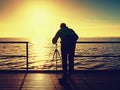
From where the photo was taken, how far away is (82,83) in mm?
8547

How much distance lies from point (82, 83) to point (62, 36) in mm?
1481

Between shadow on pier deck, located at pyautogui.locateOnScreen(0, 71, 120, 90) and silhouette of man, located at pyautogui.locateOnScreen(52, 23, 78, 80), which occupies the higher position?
silhouette of man, located at pyautogui.locateOnScreen(52, 23, 78, 80)

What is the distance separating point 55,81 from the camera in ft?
29.1

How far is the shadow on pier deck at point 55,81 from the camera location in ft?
26.2

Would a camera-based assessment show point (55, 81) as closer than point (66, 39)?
Yes

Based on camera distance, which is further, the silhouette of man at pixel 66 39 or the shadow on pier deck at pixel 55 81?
the silhouette of man at pixel 66 39

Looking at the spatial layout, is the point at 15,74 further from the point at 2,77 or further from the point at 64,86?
the point at 64,86

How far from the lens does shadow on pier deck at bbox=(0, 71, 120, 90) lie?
800 cm

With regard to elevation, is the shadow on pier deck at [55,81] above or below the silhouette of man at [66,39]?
below

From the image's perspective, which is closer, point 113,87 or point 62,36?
point 113,87

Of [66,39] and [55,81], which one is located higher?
[66,39]

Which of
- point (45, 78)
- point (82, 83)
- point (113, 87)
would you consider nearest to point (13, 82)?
point (45, 78)

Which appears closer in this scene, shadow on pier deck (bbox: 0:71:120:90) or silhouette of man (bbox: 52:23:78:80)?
shadow on pier deck (bbox: 0:71:120:90)

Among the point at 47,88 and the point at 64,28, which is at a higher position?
the point at 64,28
